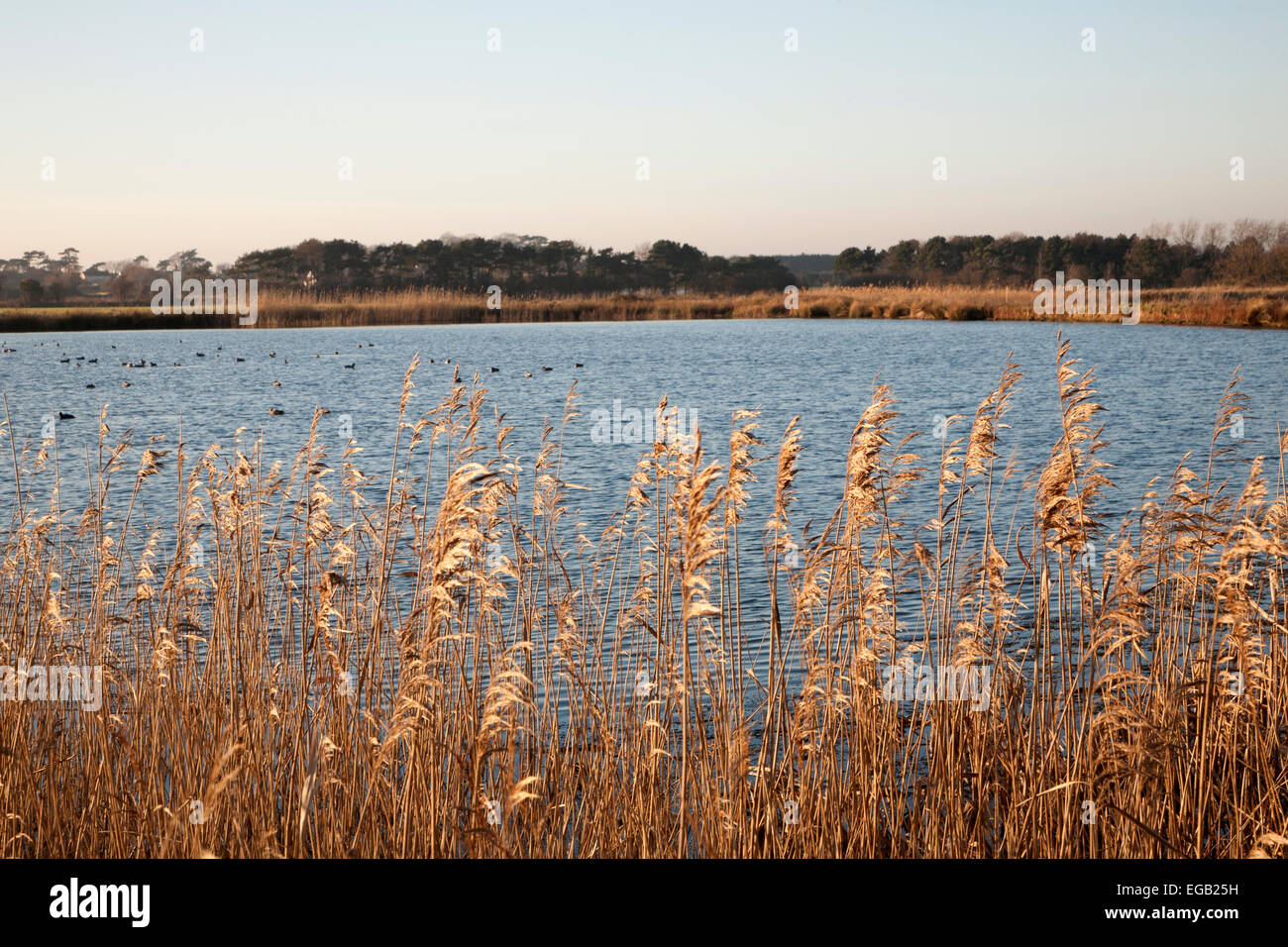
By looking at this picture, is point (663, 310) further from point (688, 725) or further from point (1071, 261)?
point (688, 725)

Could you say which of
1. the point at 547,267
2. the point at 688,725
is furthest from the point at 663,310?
the point at 688,725

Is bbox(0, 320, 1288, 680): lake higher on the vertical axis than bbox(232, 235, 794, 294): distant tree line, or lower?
lower

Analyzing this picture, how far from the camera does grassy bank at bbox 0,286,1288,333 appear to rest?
→ 46344mm

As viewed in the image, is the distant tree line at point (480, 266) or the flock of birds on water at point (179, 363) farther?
the distant tree line at point (480, 266)

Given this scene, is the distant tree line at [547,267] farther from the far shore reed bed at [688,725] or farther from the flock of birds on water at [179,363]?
the far shore reed bed at [688,725]

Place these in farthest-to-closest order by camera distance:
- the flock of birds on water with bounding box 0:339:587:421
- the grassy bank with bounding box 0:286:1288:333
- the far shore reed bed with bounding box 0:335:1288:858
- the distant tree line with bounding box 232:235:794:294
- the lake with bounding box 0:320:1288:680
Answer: the distant tree line with bounding box 232:235:794:294 → the grassy bank with bounding box 0:286:1288:333 → the flock of birds on water with bounding box 0:339:587:421 → the lake with bounding box 0:320:1288:680 → the far shore reed bed with bounding box 0:335:1288:858

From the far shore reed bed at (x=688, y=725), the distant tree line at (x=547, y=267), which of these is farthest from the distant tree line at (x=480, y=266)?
the far shore reed bed at (x=688, y=725)

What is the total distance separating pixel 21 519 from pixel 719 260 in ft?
276

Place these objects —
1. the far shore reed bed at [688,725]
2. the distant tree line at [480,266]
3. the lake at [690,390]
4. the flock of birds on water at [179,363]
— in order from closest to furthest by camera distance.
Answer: the far shore reed bed at [688,725] < the lake at [690,390] < the flock of birds on water at [179,363] < the distant tree line at [480,266]

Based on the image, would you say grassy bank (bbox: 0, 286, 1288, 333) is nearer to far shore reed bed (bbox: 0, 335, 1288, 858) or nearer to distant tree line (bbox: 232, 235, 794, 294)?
distant tree line (bbox: 232, 235, 794, 294)

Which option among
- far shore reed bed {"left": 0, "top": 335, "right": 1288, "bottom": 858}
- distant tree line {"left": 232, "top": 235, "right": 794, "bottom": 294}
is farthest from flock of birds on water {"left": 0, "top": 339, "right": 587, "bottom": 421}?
distant tree line {"left": 232, "top": 235, "right": 794, "bottom": 294}

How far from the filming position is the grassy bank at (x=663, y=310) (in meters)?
46.3
